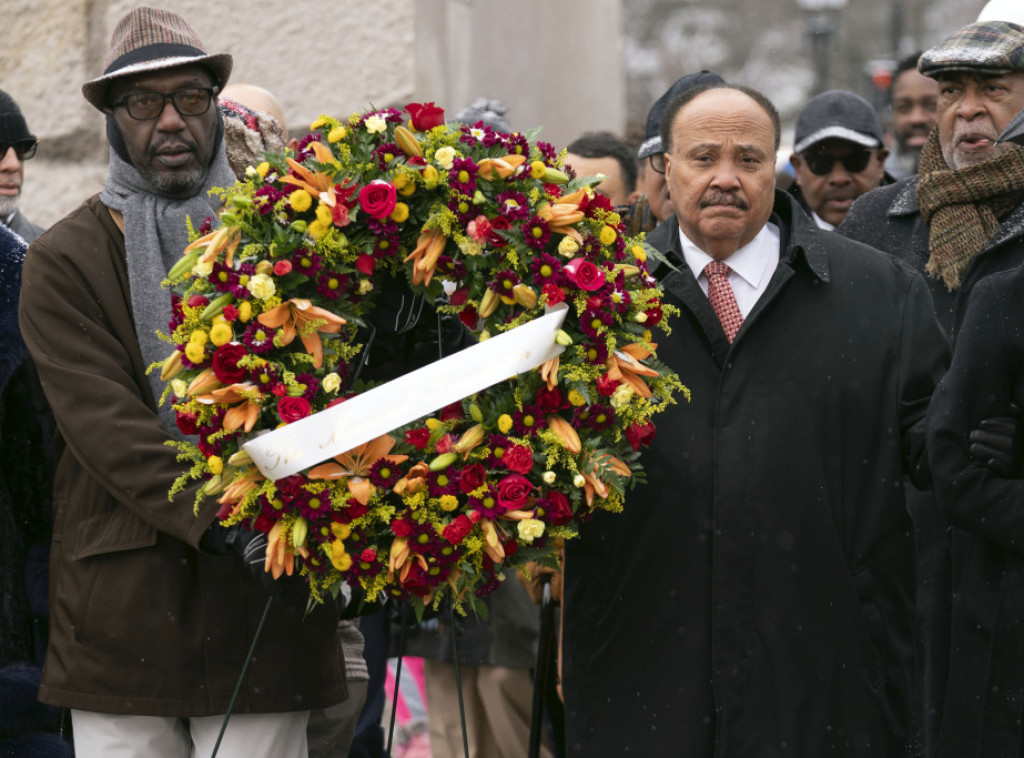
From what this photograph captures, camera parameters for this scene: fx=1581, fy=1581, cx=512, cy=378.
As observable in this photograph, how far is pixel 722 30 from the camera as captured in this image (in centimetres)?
3003

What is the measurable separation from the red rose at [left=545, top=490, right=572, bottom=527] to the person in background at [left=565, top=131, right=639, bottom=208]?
3061mm

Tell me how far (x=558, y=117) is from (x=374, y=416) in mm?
4316

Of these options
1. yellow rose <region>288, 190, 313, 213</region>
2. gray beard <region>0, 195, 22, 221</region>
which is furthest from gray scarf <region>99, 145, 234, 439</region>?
gray beard <region>0, 195, 22, 221</region>

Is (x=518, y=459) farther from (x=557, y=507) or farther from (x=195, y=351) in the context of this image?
(x=195, y=351)

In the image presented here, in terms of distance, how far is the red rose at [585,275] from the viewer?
404 centimetres

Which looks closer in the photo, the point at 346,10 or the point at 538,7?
the point at 346,10

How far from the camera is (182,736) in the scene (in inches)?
177

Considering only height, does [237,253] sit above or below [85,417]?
above

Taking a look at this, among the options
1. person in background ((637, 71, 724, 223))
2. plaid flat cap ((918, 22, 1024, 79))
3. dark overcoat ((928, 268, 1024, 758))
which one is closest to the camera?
dark overcoat ((928, 268, 1024, 758))

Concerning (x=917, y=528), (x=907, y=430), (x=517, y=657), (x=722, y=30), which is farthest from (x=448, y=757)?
(x=722, y=30)

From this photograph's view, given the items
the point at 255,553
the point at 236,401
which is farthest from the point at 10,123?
the point at 255,553

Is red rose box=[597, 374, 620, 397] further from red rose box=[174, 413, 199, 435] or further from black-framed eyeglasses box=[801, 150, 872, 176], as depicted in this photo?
black-framed eyeglasses box=[801, 150, 872, 176]

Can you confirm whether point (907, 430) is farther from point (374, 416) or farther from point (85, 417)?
point (85, 417)

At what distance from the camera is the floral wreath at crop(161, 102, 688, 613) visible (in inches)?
154
